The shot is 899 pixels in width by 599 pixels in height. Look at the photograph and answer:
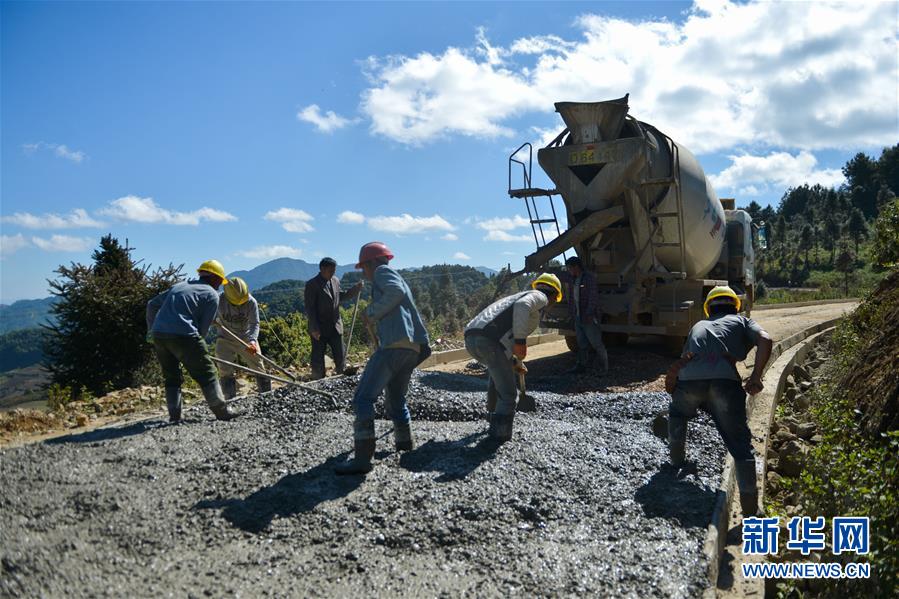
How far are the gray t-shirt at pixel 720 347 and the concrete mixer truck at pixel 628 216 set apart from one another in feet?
15.5

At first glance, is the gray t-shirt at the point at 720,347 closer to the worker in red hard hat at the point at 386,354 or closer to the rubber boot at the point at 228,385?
the worker in red hard hat at the point at 386,354

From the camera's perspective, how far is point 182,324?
5426 mm

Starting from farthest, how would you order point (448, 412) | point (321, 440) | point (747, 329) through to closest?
point (448, 412), point (321, 440), point (747, 329)

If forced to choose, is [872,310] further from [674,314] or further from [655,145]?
[655,145]

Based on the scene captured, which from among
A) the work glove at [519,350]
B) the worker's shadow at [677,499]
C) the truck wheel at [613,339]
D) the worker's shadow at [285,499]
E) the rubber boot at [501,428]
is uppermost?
the work glove at [519,350]

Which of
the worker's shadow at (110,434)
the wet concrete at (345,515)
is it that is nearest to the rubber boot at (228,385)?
the worker's shadow at (110,434)

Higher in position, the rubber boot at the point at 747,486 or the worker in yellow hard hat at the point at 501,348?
the worker in yellow hard hat at the point at 501,348

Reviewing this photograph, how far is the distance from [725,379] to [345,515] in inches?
102

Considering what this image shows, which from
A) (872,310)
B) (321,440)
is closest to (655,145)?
(872,310)

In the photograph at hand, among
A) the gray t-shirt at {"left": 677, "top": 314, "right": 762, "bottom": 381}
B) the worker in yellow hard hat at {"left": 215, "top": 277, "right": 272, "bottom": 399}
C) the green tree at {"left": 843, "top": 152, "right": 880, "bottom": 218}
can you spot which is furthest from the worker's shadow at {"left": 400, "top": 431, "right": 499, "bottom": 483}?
the green tree at {"left": 843, "top": 152, "right": 880, "bottom": 218}

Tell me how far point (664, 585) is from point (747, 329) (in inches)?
77.1

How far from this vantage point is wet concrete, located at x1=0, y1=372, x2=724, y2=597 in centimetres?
293

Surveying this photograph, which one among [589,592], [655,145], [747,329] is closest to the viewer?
[589,592]

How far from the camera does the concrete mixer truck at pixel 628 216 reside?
863cm
